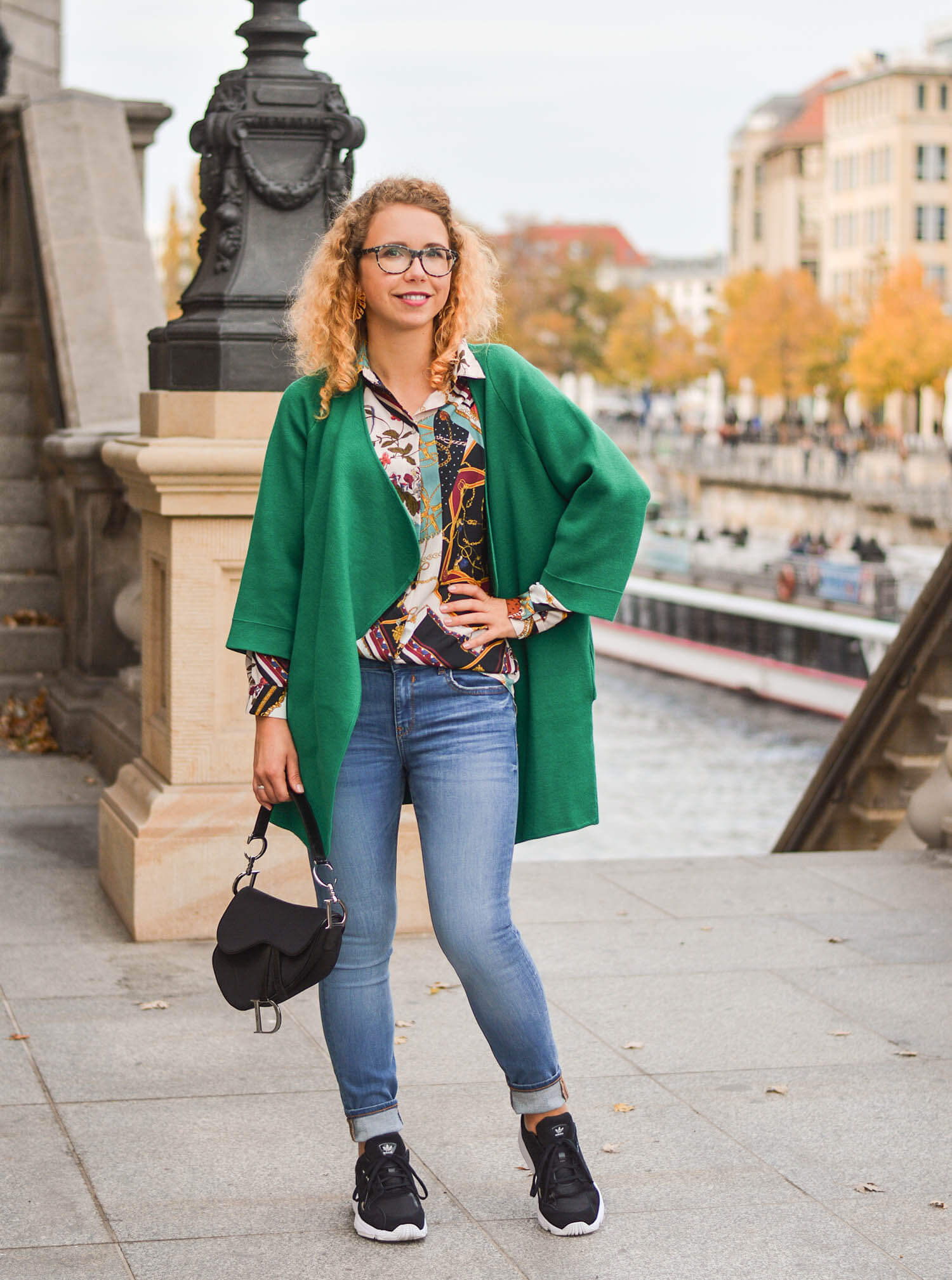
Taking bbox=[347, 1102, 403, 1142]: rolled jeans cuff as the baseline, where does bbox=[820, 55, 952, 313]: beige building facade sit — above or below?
above

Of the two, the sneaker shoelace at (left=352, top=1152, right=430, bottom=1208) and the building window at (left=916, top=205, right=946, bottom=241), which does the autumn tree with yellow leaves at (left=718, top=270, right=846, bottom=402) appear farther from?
the sneaker shoelace at (left=352, top=1152, right=430, bottom=1208)

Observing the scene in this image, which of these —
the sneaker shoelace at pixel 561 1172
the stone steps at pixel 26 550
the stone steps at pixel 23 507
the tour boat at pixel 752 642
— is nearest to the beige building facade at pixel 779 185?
the tour boat at pixel 752 642

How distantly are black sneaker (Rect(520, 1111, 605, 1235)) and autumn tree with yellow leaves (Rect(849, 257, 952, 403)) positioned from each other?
74.4m

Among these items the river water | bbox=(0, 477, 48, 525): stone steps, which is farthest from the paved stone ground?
the river water

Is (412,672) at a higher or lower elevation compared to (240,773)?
higher

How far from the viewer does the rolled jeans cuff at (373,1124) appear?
3.21m

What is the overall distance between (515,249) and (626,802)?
75.3m

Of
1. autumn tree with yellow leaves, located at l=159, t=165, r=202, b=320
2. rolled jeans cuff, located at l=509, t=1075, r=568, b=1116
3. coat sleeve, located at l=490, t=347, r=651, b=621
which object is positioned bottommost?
rolled jeans cuff, located at l=509, t=1075, r=568, b=1116

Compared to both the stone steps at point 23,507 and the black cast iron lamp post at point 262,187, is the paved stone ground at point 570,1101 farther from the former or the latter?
the stone steps at point 23,507

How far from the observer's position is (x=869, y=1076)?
411 centimetres

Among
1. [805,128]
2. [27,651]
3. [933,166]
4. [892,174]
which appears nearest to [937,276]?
[892,174]

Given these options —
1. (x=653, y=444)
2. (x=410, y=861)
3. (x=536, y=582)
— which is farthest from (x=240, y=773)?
(x=653, y=444)

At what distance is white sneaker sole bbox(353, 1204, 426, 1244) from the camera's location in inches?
124

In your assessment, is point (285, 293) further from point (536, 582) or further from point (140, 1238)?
point (140, 1238)
